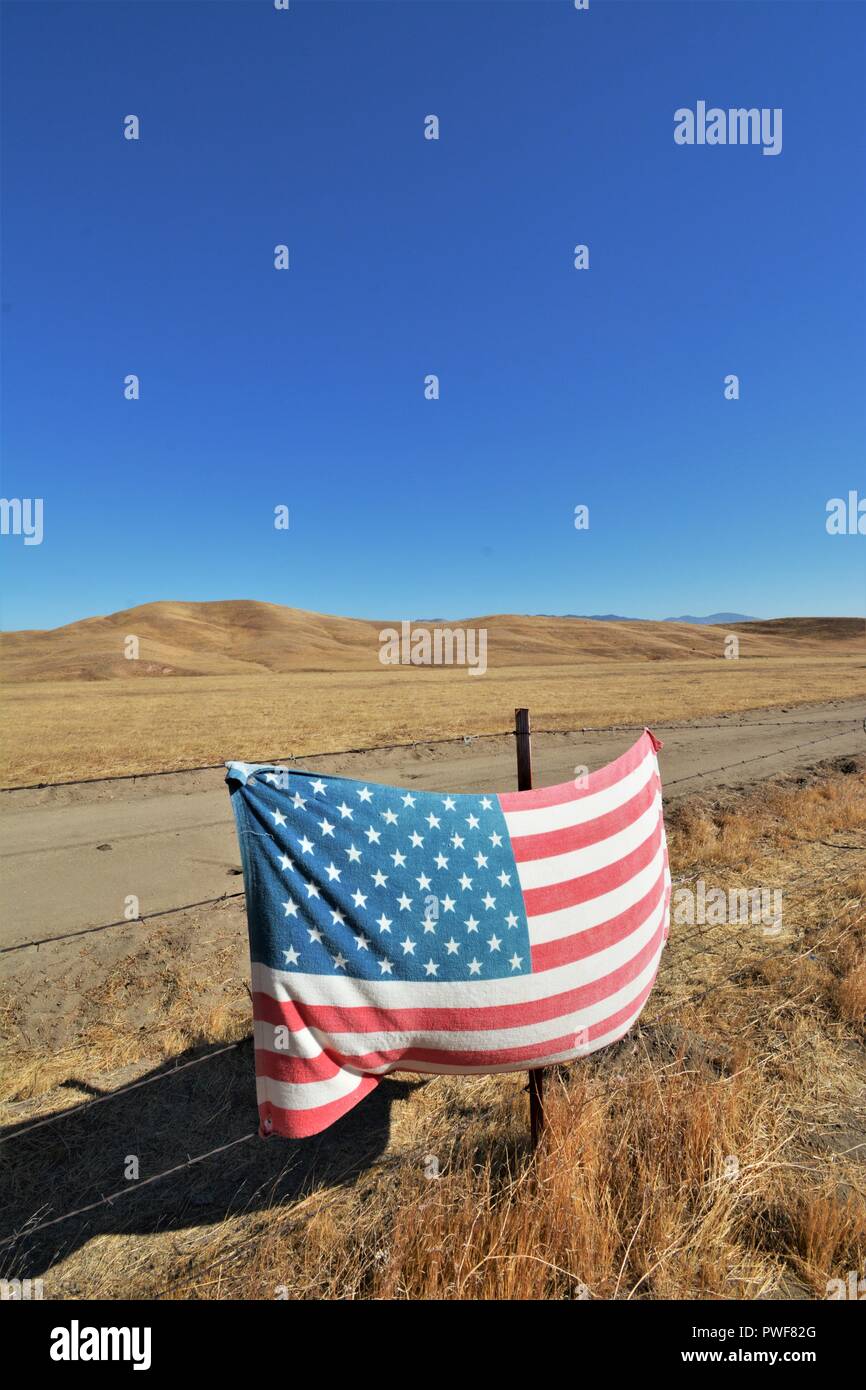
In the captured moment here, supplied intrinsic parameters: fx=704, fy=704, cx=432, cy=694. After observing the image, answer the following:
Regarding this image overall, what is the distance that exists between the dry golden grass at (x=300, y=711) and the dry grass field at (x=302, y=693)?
100mm

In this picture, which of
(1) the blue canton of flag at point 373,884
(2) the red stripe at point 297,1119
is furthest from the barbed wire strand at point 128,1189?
(1) the blue canton of flag at point 373,884

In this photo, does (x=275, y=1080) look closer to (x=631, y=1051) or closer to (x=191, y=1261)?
(x=191, y=1261)

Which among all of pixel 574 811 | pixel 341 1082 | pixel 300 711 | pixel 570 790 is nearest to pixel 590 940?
pixel 574 811

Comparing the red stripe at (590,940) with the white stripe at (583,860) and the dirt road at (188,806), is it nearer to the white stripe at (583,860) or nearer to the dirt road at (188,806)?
the white stripe at (583,860)

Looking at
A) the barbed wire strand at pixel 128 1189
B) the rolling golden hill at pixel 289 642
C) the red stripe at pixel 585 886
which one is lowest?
the barbed wire strand at pixel 128 1189

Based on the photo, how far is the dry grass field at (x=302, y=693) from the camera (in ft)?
71.4

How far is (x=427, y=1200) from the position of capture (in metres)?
3.33

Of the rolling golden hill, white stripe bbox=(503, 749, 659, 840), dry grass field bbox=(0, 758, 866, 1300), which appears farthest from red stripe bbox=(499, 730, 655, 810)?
the rolling golden hill

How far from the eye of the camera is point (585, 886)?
11.1 ft

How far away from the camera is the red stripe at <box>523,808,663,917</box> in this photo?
3.21m

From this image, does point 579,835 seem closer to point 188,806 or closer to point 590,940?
point 590,940

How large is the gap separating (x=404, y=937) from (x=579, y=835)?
98 cm
